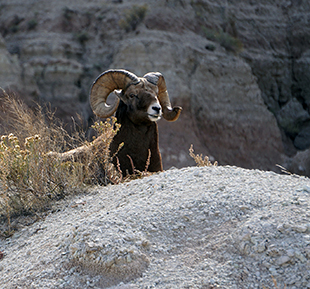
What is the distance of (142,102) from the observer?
23.8 ft

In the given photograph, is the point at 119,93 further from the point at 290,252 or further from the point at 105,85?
the point at 290,252

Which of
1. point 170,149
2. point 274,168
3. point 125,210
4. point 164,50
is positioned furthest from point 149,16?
point 125,210

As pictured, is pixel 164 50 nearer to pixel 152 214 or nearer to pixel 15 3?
pixel 15 3

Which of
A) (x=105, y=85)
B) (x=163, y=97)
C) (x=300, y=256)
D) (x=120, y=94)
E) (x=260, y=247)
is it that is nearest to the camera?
(x=300, y=256)

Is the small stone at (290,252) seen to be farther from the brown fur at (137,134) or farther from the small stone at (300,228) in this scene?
the brown fur at (137,134)

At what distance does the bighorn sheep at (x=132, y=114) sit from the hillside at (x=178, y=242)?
9.22ft

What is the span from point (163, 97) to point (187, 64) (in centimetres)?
1008

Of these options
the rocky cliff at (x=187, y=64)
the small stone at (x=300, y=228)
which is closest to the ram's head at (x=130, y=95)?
the small stone at (x=300, y=228)

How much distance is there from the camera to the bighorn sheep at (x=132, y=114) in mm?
7242

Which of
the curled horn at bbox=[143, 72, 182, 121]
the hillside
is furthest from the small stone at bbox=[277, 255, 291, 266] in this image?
the curled horn at bbox=[143, 72, 182, 121]

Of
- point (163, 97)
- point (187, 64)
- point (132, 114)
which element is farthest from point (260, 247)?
point (187, 64)

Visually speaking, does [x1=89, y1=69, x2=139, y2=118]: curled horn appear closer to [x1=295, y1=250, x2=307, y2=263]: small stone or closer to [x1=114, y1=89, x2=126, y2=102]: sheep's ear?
[x1=114, y1=89, x2=126, y2=102]: sheep's ear

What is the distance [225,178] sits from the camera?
181 inches

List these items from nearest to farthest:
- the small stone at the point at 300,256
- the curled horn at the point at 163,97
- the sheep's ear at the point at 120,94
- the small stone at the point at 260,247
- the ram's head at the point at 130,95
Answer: the small stone at the point at 300,256, the small stone at the point at 260,247, the ram's head at the point at 130,95, the sheep's ear at the point at 120,94, the curled horn at the point at 163,97
